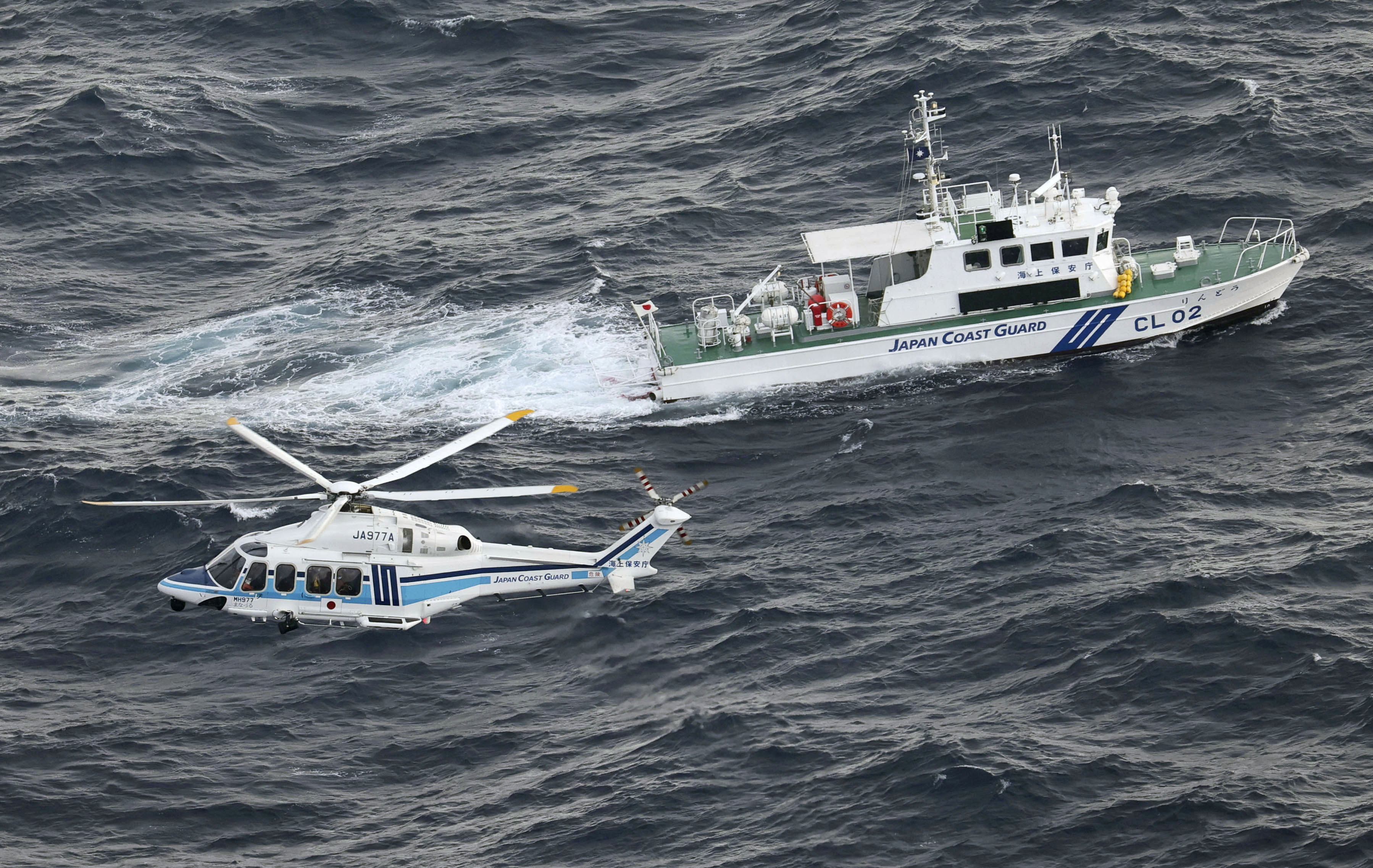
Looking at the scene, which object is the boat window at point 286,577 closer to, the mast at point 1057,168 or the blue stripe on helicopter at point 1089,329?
the blue stripe on helicopter at point 1089,329

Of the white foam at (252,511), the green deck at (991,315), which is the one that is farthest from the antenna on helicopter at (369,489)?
the green deck at (991,315)

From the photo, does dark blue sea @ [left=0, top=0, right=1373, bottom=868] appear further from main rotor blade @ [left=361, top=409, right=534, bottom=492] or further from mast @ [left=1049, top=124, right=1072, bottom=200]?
main rotor blade @ [left=361, top=409, right=534, bottom=492]

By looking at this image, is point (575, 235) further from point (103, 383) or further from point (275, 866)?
point (275, 866)

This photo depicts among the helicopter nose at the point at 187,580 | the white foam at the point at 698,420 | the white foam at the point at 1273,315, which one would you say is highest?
the white foam at the point at 1273,315

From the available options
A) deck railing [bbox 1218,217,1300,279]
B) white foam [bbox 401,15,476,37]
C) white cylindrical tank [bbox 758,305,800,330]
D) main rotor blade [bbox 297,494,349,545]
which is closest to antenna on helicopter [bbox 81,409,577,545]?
main rotor blade [bbox 297,494,349,545]

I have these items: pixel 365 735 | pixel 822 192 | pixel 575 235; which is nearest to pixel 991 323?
pixel 822 192

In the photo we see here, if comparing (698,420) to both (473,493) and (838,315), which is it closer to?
(838,315)
